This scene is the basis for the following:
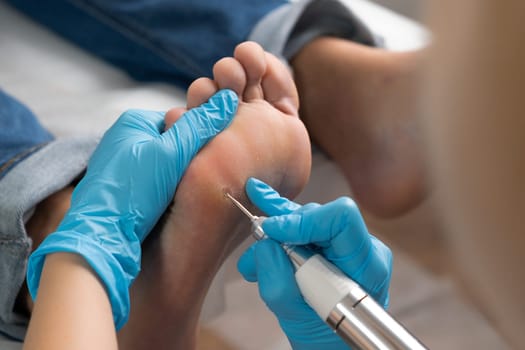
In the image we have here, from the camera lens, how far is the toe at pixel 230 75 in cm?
75

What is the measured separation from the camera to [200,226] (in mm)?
688

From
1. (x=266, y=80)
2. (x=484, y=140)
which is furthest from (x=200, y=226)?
(x=484, y=140)

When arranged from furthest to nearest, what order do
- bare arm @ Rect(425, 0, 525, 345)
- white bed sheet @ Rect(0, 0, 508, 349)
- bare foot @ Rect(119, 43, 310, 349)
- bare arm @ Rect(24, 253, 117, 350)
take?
1. white bed sheet @ Rect(0, 0, 508, 349)
2. bare foot @ Rect(119, 43, 310, 349)
3. bare arm @ Rect(24, 253, 117, 350)
4. bare arm @ Rect(425, 0, 525, 345)

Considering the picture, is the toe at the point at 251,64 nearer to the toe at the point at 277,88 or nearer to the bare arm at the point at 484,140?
the toe at the point at 277,88

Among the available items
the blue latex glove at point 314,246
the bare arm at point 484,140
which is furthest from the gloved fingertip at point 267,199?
the bare arm at point 484,140

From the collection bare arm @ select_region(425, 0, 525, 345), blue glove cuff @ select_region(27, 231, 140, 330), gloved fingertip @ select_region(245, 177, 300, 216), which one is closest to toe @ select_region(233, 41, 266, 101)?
gloved fingertip @ select_region(245, 177, 300, 216)

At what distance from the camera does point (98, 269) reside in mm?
604

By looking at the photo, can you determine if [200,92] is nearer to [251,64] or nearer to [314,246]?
[251,64]

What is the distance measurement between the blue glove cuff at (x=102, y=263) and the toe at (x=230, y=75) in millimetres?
237

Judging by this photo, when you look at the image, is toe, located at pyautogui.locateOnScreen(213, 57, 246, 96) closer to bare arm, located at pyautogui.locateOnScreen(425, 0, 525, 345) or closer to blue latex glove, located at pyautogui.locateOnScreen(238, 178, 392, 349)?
blue latex glove, located at pyautogui.locateOnScreen(238, 178, 392, 349)

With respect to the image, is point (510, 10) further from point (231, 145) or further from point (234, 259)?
point (234, 259)

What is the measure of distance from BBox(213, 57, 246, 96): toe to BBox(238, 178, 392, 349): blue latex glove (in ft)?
0.46

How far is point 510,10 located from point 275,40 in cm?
77

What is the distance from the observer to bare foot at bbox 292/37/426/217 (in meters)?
0.93
